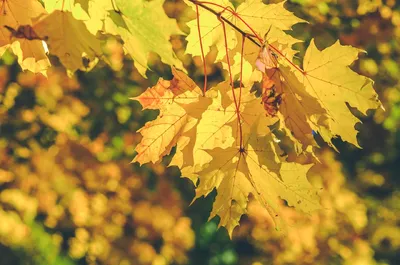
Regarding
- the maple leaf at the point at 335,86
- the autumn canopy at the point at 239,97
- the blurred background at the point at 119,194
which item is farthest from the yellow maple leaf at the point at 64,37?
the blurred background at the point at 119,194

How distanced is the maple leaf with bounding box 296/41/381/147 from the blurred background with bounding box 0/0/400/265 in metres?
2.49

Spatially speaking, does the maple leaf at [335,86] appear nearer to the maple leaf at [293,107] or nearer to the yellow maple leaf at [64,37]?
the maple leaf at [293,107]

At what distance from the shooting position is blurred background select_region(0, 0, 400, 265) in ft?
11.2

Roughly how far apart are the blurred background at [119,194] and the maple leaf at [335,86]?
249 centimetres

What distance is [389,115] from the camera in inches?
157

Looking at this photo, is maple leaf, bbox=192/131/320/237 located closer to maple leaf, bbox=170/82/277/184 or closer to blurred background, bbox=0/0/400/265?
maple leaf, bbox=170/82/277/184

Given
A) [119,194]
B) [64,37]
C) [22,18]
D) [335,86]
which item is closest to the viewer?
[64,37]

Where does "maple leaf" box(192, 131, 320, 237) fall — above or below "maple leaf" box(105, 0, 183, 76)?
below

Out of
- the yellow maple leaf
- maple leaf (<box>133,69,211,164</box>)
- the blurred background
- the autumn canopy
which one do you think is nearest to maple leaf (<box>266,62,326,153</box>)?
the autumn canopy

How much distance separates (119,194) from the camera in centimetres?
354

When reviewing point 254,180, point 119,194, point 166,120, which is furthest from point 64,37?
point 119,194

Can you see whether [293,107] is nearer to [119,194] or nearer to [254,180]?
[254,180]

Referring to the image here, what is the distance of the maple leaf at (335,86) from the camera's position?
1.05 m

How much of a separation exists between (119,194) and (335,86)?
8.61 ft
